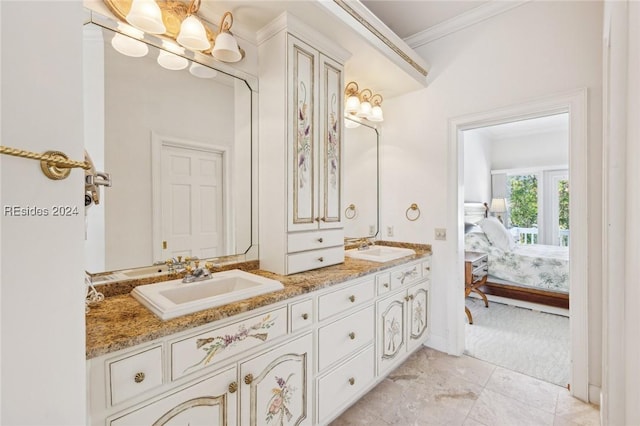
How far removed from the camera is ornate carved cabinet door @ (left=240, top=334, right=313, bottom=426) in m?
1.22

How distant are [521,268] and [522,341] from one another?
3.74ft

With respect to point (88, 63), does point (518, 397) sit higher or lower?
lower

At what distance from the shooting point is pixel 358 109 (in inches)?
98.3

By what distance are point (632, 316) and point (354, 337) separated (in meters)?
1.33

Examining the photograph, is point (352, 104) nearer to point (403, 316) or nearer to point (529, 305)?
point (403, 316)

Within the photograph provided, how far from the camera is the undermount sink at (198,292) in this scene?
3.57ft

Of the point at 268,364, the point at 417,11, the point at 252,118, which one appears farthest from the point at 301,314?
the point at 417,11

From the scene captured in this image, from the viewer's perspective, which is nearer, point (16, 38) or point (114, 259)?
point (16, 38)

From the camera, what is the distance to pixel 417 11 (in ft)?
7.68

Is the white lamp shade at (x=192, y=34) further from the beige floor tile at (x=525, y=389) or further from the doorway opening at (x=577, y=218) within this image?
the beige floor tile at (x=525, y=389)

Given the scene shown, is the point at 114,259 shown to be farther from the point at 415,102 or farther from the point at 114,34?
the point at 415,102

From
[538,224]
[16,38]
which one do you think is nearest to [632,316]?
[16,38]

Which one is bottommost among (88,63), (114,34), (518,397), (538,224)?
(518,397)

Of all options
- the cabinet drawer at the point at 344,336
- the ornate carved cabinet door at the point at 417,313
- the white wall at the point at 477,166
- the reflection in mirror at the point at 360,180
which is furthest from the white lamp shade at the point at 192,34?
the white wall at the point at 477,166
